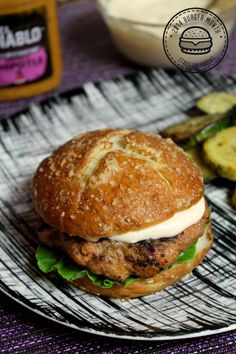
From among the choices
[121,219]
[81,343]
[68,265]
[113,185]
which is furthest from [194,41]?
[81,343]

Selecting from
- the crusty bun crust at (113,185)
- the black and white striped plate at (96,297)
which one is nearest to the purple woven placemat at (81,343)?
the black and white striped plate at (96,297)

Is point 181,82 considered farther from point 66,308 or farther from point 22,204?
point 66,308

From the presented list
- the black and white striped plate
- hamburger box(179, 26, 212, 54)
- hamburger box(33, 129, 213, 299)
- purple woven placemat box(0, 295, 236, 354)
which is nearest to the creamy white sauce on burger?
hamburger box(33, 129, 213, 299)

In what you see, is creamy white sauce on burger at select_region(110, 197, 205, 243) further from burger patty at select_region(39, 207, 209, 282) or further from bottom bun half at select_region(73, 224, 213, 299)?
bottom bun half at select_region(73, 224, 213, 299)

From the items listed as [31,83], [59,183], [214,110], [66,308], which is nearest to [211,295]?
[66,308]

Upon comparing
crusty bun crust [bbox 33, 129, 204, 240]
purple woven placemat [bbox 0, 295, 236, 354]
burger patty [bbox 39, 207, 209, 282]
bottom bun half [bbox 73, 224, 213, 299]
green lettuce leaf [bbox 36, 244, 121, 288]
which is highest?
crusty bun crust [bbox 33, 129, 204, 240]

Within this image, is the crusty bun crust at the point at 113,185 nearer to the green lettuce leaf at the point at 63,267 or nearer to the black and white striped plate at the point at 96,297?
the green lettuce leaf at the point at 63,267

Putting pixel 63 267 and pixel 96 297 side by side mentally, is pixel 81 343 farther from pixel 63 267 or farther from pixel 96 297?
pixel 63 267
